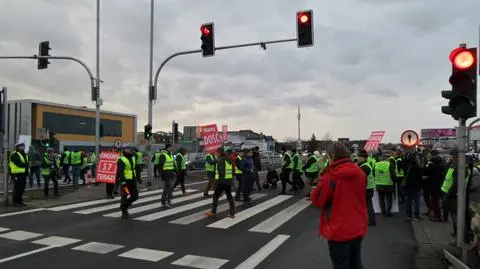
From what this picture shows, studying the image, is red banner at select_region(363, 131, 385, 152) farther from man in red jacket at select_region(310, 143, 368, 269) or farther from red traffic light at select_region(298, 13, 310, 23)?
man in red jacket at select_region(310, 143, 368, 269)

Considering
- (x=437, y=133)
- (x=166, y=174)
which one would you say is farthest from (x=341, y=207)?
(x=437, y=133)

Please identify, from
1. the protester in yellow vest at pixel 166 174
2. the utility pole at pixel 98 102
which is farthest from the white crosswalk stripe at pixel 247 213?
the utility pole at pixel 98 102

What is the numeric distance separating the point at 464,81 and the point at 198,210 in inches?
303

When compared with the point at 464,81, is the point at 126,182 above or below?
below

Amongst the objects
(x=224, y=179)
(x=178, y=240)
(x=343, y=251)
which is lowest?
(x=178, y=240)

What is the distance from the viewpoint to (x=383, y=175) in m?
11.6

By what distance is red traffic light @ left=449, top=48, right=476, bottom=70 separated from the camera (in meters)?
6.48

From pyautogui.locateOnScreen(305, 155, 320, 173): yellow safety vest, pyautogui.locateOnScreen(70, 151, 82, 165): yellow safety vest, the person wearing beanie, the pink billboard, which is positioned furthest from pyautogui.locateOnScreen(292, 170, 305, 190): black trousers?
the pink billboard

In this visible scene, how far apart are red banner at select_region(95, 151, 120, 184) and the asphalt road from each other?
10.0 ft

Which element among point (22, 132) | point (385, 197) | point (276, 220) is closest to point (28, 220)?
point (276, 220)

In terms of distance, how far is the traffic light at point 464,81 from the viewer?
6.52 m

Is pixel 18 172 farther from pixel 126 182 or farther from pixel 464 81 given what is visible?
pixel 464 81

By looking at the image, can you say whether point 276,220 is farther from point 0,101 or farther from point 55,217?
point 0,101

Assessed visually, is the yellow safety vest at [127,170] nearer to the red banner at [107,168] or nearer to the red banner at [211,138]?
the red banner at [107,168]
